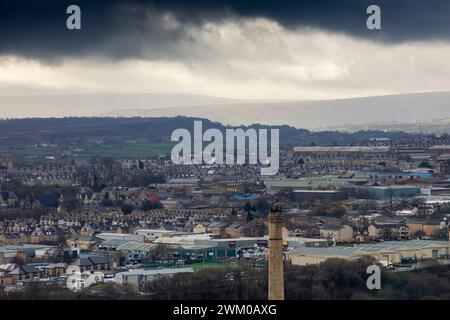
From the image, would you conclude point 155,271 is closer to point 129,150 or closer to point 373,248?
point 373,248

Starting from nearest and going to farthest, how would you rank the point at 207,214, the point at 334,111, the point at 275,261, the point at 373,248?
the point at 275,261 < the point at 373,248 < the point at 207,214 < the point at 334,111

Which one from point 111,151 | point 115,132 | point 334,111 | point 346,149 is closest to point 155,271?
point 346,149

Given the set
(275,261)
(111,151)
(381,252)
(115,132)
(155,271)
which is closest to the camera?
(275,261)

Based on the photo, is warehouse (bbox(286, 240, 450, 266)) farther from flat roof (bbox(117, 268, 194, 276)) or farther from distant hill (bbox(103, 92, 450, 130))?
distant hill (bbox(103, 92, 450, 130))

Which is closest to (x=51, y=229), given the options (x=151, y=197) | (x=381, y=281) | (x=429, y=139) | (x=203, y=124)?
(x=151, y=197)

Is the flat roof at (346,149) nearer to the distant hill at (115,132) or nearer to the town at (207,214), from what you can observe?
the town at (207,214)
